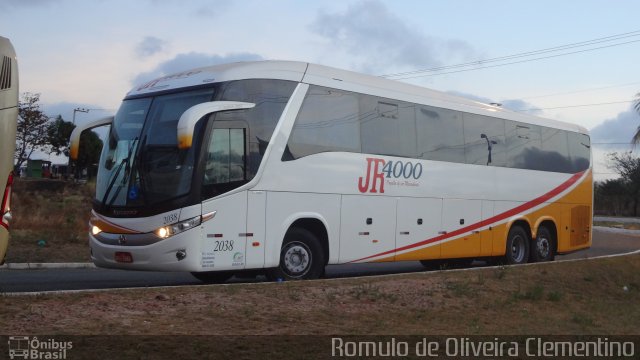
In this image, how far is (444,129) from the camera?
16625 mm

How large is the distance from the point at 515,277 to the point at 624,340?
14.9ft

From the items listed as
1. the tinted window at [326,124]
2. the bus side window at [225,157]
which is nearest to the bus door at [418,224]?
the tinted window at [326,124]

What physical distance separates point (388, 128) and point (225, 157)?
4.17 meters

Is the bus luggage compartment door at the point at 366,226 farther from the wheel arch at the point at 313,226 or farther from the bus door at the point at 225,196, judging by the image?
the bus door at the point at 225,196

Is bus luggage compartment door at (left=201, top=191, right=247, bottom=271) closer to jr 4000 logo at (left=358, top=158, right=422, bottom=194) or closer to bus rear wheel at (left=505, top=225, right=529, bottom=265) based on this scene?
jr 4000 logo at (left=358, top=158, right=422, bottom=194)

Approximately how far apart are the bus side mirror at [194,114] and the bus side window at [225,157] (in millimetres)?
364

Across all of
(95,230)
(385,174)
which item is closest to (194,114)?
(95,230)

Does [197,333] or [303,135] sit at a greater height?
[303,135]

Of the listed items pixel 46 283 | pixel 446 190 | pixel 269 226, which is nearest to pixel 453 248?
pixel 446 190

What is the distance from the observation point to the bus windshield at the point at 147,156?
38.0 ft

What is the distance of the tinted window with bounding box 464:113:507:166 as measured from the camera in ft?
57.2

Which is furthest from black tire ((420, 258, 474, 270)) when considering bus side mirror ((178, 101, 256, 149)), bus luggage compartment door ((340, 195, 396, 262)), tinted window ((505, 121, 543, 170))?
bus side mirror ((178, 101, 256, 149))

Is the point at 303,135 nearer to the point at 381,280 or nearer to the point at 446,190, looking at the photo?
the point at 381,280

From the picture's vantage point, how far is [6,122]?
30.8ft
